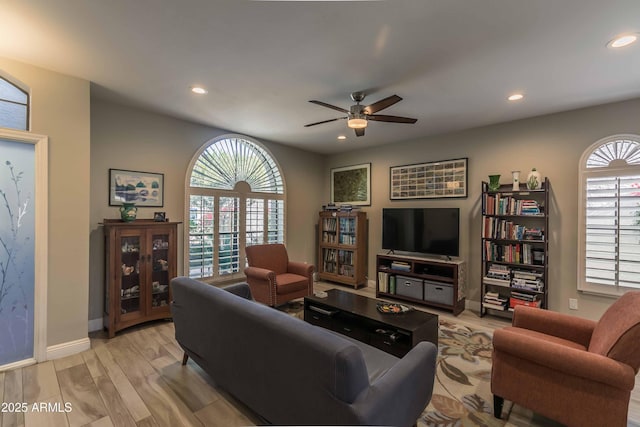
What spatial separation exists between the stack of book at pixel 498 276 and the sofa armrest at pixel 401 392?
2599 mm

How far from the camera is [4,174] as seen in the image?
2451mm

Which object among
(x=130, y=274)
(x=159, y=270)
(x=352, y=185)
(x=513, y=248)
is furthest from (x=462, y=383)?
(x=352, y=185)

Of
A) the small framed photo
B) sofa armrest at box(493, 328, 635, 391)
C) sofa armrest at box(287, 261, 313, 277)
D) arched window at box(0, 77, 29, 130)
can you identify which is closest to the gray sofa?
sofa armrest at box(493, 328, 635, 391)

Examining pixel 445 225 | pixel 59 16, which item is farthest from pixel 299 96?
pixel 445 225

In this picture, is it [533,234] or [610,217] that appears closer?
[610,217]

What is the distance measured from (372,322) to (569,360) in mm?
1396

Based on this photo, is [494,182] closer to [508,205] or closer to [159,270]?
[508,205]

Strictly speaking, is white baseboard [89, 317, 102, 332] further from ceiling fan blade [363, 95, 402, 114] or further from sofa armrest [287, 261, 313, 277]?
ceiling fan blade [363, 95, 402, 114]

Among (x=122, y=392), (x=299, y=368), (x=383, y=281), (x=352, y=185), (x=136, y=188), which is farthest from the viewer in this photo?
(x=352, y=185)

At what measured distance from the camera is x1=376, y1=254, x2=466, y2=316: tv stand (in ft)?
13.1

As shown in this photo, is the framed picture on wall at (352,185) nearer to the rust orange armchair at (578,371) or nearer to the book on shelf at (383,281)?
the book on shelf at (383,281)

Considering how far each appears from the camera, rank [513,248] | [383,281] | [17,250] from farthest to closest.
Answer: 1. [383,281]
2. [513,248]
3. [17,250]

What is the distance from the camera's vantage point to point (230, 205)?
4.64m

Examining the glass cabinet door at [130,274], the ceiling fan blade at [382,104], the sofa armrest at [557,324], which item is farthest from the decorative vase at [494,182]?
the glass cabinet door at [130,274]
